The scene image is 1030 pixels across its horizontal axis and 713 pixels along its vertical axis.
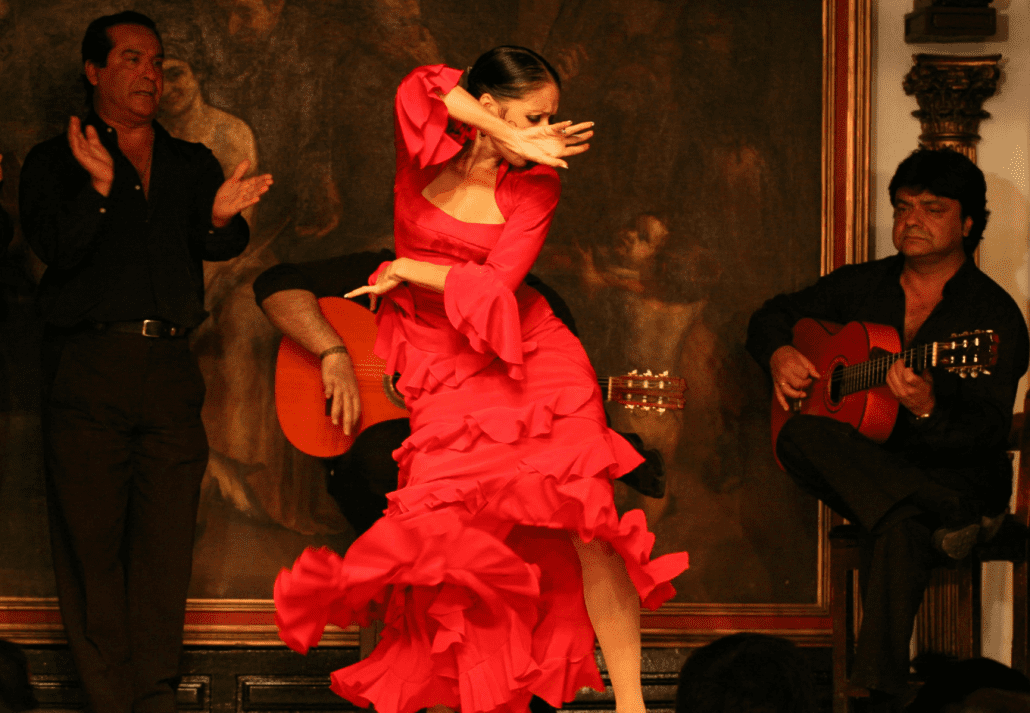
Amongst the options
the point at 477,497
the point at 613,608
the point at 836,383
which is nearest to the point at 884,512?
the point at 836,383

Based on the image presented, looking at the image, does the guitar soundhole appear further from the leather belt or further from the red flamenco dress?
Answer: the leather belt

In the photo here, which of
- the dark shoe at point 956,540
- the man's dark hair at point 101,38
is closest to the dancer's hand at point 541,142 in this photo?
the dark shoe at point 956,540

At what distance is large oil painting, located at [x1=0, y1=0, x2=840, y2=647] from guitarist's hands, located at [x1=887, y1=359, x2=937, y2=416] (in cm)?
115

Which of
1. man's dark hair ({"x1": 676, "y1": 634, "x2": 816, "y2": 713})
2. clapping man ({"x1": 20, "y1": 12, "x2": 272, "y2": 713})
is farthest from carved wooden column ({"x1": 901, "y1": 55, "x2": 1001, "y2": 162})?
man's dark hair ({"x1": 676, "y1": 634, "x2": 816, "y2": 713})

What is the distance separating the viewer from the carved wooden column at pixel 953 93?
5.01 metres

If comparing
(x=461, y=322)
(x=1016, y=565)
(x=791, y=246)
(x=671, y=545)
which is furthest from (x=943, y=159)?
(x=461, y=322)

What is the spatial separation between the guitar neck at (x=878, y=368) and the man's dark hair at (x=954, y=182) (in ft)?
2.14

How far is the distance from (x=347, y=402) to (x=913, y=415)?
6.47 feet

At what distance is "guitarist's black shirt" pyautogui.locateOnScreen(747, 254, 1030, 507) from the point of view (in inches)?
158

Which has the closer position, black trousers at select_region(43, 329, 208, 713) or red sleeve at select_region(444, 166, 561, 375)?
red sleeve at select_region(444, 166, 561, 375)

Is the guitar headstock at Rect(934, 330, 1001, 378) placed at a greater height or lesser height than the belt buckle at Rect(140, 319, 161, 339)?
lesser

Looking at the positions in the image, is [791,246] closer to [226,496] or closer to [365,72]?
[365,72]

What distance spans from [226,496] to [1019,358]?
3.17 metres

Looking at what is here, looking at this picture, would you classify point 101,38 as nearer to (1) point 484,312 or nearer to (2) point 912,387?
(1) point 484,312
